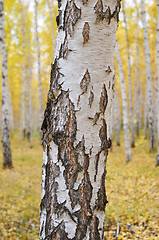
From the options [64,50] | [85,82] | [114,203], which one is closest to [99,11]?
[64,50]

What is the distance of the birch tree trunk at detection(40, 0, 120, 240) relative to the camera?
1.21 metres

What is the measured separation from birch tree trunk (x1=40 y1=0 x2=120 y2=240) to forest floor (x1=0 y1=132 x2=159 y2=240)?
2240mm

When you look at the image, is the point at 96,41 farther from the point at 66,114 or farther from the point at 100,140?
the point at 100,140

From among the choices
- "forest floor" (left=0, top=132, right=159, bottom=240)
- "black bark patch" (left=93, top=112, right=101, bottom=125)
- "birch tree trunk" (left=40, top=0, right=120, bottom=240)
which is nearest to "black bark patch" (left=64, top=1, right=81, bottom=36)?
"birch tree trunk" (left=40, top=0, right=120, bottom=240)

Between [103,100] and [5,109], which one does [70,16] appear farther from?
[5,109]

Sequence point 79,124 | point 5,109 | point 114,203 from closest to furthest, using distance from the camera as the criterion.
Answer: point 79,124 < point 114,203 < point 5,109

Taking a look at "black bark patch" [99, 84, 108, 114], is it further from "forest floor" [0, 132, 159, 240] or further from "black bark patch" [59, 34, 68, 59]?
"forest floor" [0, 132, 159, 240]

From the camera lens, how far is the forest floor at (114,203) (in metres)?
3.32

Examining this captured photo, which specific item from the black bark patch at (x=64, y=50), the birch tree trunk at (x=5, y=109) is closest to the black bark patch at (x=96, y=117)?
the black bark patch at (x=64, y=50)

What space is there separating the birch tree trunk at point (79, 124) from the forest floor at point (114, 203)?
7.35ft

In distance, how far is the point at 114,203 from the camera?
14.8 feet

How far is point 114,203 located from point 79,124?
3787 mm

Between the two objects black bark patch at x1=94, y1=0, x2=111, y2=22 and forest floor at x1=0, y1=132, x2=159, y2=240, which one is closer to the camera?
black bark patch at x1=94, y1=0, x2=111, y2=22

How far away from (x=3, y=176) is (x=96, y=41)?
226 inches
